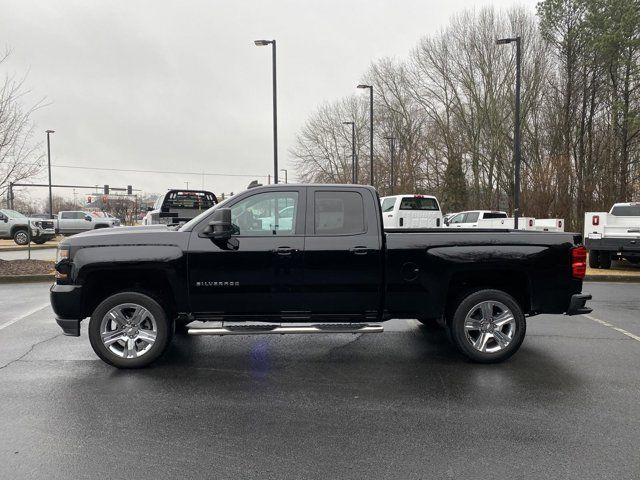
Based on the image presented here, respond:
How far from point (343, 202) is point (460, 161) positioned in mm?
37962

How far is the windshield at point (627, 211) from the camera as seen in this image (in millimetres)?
13906

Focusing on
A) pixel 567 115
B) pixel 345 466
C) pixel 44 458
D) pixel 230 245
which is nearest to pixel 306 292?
pixel 230 245

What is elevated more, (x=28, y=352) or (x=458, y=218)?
(x=458, y=218)

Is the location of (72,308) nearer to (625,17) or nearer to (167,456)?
(167,456)

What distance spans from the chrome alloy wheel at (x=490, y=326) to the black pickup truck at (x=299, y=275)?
0.05 feet

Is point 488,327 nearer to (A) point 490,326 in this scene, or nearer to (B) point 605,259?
(A) point 490,326

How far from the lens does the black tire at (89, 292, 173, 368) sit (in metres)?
5.26

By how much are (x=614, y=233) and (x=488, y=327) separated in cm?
1023

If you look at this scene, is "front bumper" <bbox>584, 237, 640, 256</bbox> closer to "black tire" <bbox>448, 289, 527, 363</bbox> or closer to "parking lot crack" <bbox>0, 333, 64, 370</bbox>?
"black tire" <bbox>448, 289, 527, 363</bbox>

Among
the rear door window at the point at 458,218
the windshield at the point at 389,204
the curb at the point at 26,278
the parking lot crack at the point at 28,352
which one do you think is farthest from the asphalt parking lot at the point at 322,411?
the rear door window at the point at 458,218

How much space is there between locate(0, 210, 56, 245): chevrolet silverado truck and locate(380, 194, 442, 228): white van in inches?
717

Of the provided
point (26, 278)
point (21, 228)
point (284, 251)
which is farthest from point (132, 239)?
point (21, 228)

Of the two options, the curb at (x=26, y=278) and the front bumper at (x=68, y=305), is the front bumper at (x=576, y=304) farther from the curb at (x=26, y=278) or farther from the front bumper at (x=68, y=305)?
the curb at (x=26, y=278)

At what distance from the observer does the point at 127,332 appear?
5316 mm
